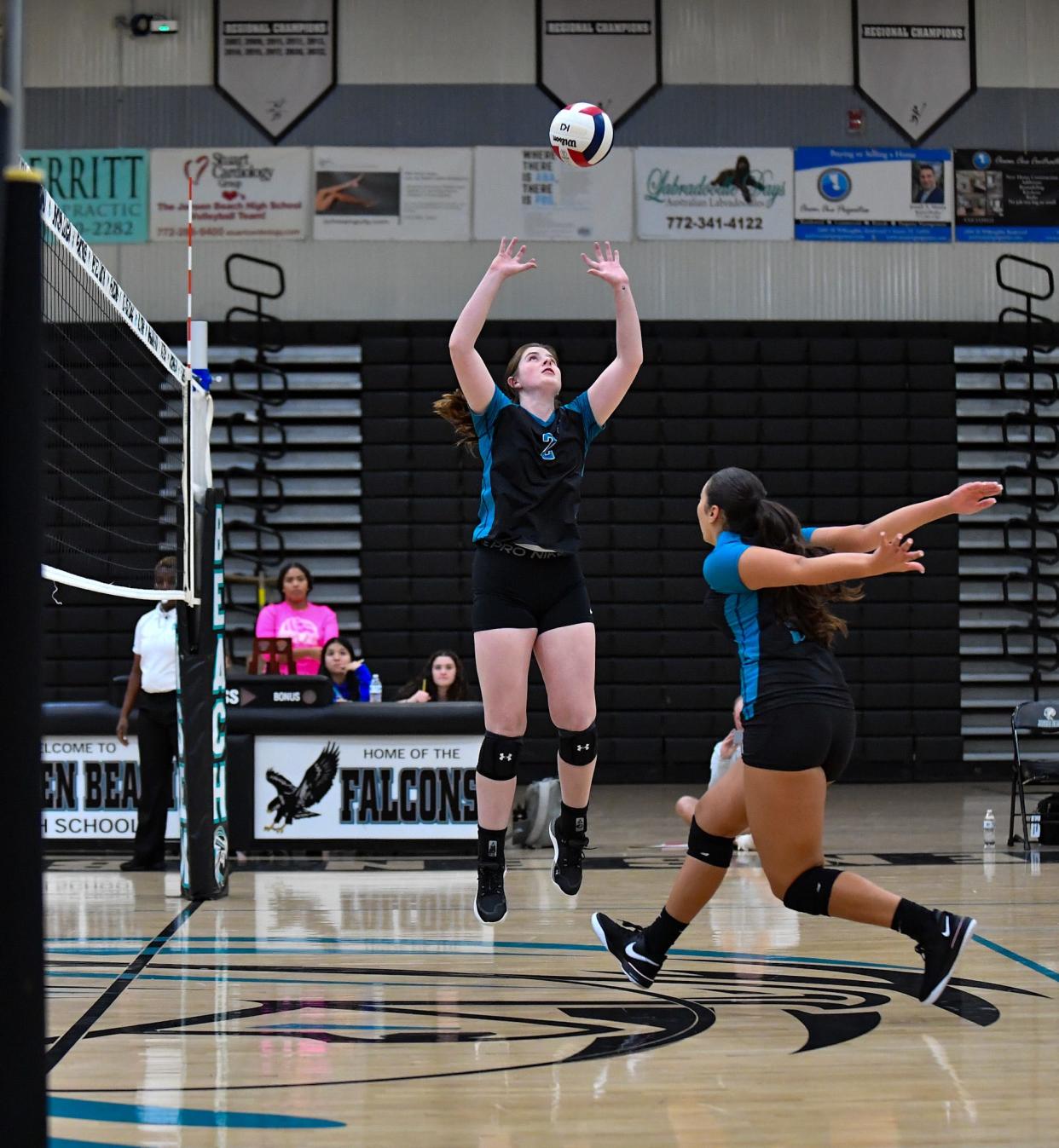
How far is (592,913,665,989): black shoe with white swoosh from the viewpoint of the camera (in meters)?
4.12

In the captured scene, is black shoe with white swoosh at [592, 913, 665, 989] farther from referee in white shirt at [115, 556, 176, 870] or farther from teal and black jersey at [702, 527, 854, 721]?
referee in white shirt at [115, 556, 176, 870]

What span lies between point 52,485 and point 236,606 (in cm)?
191

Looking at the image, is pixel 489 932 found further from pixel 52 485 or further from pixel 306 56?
pixel 306 56

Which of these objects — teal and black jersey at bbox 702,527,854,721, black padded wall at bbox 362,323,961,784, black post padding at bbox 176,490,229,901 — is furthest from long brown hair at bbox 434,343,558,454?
black padded wall at bbox 362,323,961,784

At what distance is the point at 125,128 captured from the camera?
44.1 feet

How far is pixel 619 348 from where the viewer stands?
4.80 m

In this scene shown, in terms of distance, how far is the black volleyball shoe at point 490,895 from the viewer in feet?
14.8

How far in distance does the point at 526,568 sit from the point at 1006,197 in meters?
10.7

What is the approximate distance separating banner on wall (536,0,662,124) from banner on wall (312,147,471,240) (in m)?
1.23

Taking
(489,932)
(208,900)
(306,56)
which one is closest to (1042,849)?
(489,932)

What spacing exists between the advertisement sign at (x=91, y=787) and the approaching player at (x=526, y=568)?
4.21 m

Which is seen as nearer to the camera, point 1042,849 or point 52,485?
point 1042,849

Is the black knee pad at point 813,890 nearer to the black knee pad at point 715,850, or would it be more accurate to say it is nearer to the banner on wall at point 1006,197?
the black knee pad at point 715,850

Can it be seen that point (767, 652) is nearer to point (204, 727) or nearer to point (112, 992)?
point (112, 992)
